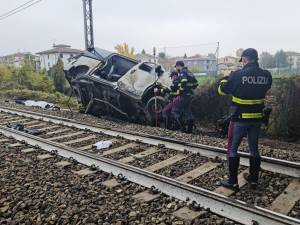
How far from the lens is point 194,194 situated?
Result: 14.1 feet

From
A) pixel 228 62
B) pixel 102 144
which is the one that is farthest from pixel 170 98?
pixel 228 62

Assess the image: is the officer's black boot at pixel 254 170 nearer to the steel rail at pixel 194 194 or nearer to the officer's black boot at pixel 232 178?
the officer's black boot at pixel 232 178

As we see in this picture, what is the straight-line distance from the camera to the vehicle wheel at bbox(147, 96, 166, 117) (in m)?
10.4

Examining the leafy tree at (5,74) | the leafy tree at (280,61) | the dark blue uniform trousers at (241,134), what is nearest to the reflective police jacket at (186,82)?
the dark blue uniform trousers at (241,134)

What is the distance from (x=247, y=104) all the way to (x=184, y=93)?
488cm

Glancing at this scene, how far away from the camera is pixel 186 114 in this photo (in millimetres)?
9844

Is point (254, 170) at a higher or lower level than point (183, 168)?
higher

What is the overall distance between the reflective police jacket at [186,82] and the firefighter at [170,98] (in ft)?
0.71

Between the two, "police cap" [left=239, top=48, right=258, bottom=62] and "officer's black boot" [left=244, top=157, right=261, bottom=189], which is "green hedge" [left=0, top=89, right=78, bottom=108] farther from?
"police cap" [left=239, top=48, right=258, bottom=62]

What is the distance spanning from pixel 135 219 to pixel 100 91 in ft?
26.2

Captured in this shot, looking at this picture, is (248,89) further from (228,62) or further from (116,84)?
(228,62)

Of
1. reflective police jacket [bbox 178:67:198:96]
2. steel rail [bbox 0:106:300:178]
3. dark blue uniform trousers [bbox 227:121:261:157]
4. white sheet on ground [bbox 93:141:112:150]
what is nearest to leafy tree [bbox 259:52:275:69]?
reflective police jacket [bbox 178:67:198:96]

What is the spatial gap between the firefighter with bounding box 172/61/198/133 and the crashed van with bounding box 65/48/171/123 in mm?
841

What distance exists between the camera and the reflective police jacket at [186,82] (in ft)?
30.7
